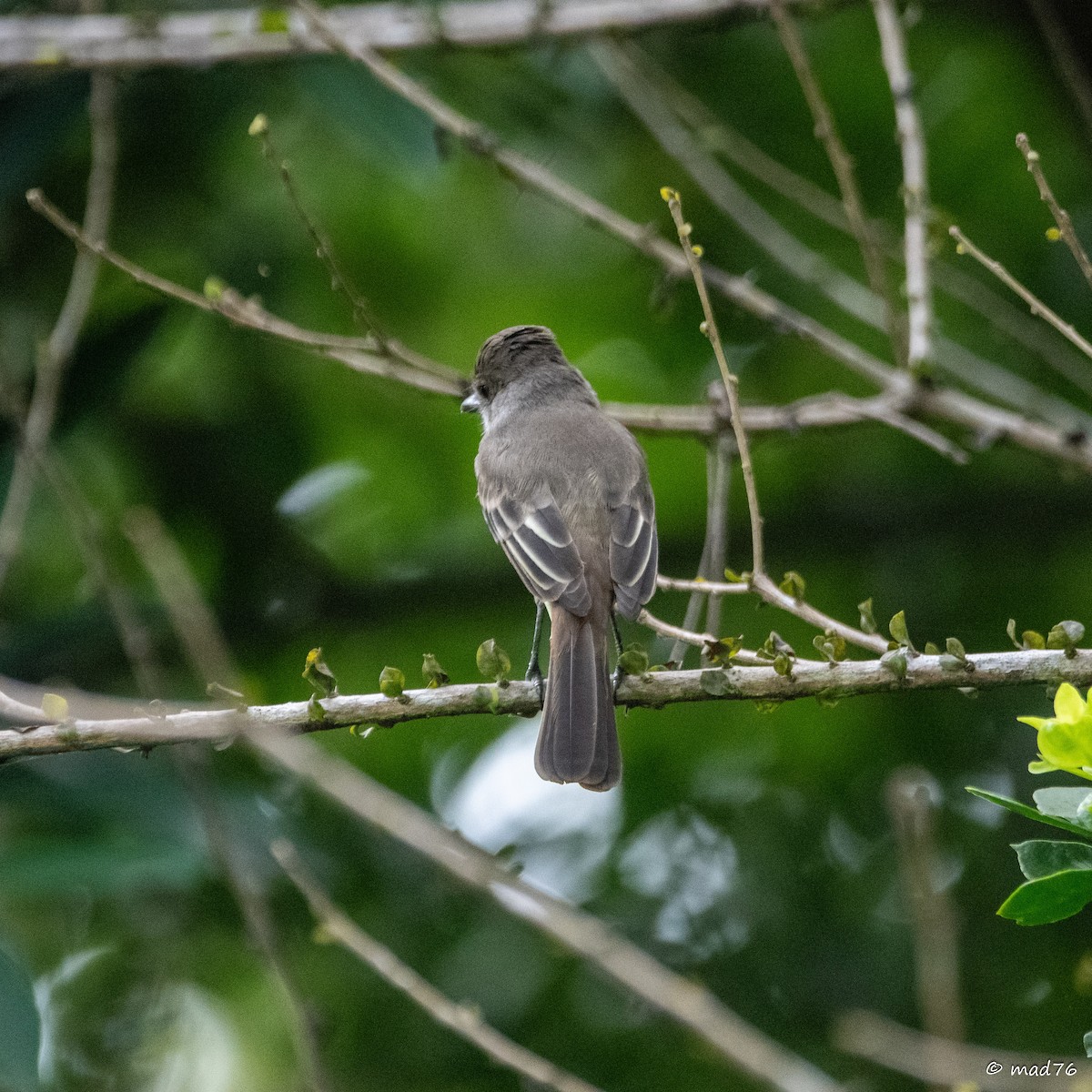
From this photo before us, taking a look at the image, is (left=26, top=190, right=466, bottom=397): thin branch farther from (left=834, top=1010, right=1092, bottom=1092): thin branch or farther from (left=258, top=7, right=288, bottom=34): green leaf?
(left=834, top=1010, right=1092, bottom=1092): thin branch

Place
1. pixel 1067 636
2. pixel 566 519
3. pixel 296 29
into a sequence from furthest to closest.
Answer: pixel 296 29 < pixel 566 519 < pixel 1067 636

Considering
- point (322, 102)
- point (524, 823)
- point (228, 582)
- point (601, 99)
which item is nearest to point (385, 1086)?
point (524, 823)

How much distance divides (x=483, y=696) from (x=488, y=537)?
4097 mm

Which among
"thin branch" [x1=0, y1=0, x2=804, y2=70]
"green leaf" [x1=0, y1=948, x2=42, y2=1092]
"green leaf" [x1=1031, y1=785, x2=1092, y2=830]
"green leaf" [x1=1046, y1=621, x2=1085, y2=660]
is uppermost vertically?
"thin branch" [x1=0, y1=0, x2=804, y2=70]

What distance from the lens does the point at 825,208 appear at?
6254mm

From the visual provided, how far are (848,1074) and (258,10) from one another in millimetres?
4931

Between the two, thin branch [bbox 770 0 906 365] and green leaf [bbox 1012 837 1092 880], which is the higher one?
thin branch [bbox 770 0 906 365]

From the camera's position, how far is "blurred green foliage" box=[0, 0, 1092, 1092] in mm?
6074

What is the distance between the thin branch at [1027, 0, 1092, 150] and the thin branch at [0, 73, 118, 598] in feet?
11.2

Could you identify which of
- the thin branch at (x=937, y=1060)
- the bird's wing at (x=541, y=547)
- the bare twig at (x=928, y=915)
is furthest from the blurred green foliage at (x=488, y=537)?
the bare twig at (x=928, y=915)

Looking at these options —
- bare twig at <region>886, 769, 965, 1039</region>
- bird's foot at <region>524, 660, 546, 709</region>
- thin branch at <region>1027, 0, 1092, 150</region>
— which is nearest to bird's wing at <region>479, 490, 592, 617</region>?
bird's foot at <region>524, 660, 546, 709</region>

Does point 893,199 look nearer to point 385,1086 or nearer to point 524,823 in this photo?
point 524,823

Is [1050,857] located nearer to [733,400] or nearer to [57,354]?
[733,400]

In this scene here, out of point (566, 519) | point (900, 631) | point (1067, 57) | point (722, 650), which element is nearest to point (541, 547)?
point (566, 519)
